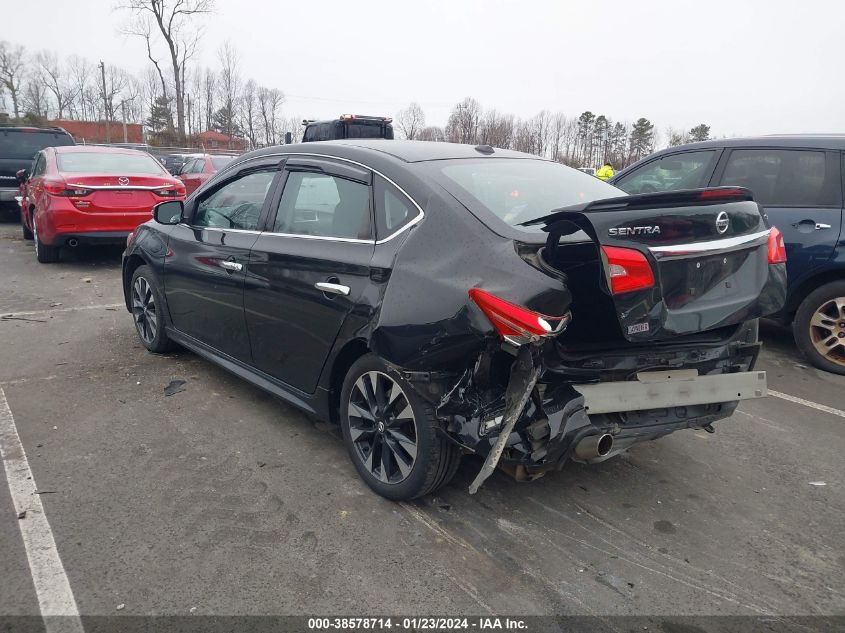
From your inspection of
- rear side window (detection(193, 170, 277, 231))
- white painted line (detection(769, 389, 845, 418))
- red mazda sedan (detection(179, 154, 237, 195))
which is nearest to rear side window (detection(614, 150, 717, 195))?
white painted line (detection(769, 389, 845, 418))

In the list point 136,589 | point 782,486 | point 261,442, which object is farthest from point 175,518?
point 782,486

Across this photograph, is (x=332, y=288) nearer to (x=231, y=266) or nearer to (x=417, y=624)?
(x=231, y=266)

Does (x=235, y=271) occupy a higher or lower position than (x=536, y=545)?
higher

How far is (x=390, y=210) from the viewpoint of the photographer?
3.23 metres

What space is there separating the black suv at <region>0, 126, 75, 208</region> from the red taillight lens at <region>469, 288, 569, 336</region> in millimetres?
14067

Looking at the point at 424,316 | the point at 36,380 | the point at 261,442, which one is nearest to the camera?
the point at 424,316

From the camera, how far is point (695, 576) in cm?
273

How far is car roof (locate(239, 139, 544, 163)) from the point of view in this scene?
350 centimetres

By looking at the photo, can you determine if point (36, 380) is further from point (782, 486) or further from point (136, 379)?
point (782, 486)

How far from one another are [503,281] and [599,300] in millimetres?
537

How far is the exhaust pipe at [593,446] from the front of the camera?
9.07 feet

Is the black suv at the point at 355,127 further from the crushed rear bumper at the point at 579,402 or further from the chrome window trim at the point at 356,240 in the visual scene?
the crushed rear bumper at the point at 579,402

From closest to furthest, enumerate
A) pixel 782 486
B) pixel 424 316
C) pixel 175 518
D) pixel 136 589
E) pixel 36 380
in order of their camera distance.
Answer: pixel 136 589, pixel 424 316, pixel 175 518, pixel 782 486, pixel 36 380

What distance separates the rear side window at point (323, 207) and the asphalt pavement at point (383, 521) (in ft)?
4.26
